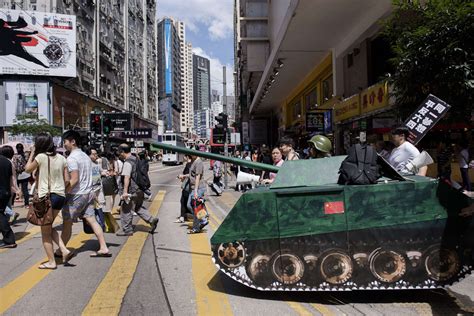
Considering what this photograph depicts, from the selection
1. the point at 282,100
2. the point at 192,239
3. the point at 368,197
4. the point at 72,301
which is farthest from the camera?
the point at 282,100

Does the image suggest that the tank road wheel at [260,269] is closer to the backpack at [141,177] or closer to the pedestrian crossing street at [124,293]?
the pedestrian crossing street at [124,293]

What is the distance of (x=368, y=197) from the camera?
158 inches

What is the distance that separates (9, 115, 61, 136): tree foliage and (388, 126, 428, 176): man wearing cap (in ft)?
111

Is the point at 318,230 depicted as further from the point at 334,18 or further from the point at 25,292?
the point at 334,18

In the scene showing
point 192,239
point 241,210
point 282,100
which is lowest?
point 192,239

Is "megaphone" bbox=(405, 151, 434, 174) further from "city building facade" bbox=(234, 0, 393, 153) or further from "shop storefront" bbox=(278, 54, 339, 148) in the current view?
"shop storefront" bbox=(278, 54, 339, 148)

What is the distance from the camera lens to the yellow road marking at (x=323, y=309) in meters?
3.94

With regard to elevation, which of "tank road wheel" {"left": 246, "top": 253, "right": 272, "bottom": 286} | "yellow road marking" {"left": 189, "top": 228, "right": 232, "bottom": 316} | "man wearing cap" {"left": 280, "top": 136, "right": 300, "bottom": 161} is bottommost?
"yellow road marking" {"left": 189, "top": 228, "right": 232, "bottom": 316}

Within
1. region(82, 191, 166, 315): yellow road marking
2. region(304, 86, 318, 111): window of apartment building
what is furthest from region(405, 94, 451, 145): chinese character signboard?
region(304, 86, 318, 111): window of apartment building

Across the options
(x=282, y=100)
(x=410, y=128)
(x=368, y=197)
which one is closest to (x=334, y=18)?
(x=410, y=128)

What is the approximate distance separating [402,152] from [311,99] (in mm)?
18278

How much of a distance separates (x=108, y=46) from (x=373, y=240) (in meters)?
58.1

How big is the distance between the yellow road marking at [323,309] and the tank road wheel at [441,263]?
1.01 metres

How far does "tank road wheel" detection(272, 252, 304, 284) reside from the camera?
164 inches
